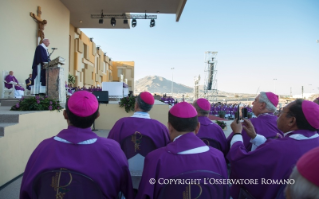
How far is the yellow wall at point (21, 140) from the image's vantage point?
3.20m

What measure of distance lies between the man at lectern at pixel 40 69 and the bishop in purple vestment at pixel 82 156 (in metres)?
5.98

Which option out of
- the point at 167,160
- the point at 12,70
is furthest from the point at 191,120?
the point at 12,70

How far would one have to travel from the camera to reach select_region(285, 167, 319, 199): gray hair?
0.68 meters

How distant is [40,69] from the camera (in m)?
7.01

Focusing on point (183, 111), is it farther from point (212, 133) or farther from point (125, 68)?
point (125, 68)

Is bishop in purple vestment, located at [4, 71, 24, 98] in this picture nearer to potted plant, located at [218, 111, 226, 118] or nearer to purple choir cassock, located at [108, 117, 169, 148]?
purple choir cassock, located at [108, 117, 169, 148]

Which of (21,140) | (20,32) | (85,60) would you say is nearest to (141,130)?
(21,140)

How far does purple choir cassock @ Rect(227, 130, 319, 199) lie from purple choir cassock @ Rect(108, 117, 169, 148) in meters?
1.01

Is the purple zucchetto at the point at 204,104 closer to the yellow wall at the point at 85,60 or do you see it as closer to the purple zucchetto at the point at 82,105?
the purple zucchetto at the point at 82,105

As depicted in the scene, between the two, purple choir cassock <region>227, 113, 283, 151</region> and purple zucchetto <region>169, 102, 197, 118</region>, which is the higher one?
purple zucchetto <region>169, 102, 197, 118</region>

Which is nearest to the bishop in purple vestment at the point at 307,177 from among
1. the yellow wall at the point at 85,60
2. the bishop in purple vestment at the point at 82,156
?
the bishop in purple vestment at the point at 82,156

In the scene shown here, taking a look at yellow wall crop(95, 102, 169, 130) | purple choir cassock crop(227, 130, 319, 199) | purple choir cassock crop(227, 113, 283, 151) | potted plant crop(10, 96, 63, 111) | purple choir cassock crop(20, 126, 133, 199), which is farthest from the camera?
A: yellow wall crop(95, 102, 169, 130)

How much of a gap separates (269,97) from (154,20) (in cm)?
1304

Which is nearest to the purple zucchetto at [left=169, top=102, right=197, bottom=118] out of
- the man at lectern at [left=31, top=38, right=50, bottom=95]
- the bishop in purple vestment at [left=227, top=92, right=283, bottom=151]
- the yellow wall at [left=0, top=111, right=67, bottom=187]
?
the bishop in purple vestment at [left=227, top=92, right=283, bottom=151]
